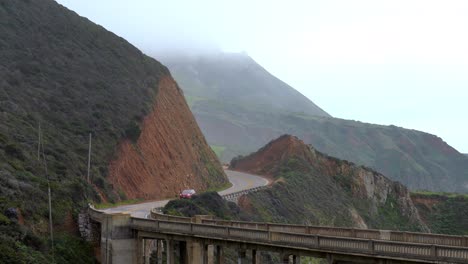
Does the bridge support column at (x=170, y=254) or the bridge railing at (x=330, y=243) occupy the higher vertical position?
the bridge railing at (x=330, y=243)

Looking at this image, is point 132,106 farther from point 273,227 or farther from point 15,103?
point 273,227

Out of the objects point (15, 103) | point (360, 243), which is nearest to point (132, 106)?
point (15, 103)

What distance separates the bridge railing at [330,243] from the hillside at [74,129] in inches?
417

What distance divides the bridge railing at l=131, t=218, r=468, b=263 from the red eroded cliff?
33347 millimetres

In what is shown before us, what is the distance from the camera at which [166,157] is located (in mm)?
77875

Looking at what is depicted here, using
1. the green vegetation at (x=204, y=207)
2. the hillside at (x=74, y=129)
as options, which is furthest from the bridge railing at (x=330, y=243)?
the green vegetation at (x=204, y=207)

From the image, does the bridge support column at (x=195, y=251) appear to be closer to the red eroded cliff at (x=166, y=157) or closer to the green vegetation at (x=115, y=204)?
the green vegetation at (x=115, y=204)

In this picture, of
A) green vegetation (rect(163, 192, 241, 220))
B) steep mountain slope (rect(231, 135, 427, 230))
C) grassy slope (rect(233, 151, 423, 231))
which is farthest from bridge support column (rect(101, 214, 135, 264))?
steep mountain slope (rect(231, 135, 427, 230))

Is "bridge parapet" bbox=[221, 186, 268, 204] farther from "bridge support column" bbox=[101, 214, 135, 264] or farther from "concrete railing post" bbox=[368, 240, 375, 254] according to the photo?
"concrete railing post" bbox=[368, 240, 375, 254]

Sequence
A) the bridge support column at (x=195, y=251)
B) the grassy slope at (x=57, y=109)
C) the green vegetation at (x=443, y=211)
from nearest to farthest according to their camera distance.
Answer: the bridge support column at (x=195, y=251), the grassy slope at (x=57, y=109), the green vegetation at (x=443, y=211)

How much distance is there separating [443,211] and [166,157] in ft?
228

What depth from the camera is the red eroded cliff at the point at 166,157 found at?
217 ft

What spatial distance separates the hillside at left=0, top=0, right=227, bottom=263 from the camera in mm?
39281

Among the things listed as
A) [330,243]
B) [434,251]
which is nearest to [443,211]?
[330,243]
